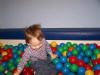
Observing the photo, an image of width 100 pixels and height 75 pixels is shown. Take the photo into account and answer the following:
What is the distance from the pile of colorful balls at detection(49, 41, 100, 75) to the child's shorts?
0.24ft

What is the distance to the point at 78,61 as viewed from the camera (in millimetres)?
1337

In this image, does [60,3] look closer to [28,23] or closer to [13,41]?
[28,23]

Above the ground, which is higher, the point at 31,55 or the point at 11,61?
the point at 31,55

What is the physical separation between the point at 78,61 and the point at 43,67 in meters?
0.34

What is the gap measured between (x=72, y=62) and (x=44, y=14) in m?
0.97

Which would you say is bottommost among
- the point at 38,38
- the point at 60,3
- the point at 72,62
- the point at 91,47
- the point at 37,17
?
the point at 72,62

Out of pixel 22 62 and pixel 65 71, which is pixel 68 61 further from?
pixel 22 62

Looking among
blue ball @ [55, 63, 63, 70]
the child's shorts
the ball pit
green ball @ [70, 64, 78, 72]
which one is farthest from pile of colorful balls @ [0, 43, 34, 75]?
green ball @ [70, 64, 78, 72]

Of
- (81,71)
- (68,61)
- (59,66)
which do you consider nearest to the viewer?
(81,71)

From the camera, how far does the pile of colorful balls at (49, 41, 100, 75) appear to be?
48.3 inches

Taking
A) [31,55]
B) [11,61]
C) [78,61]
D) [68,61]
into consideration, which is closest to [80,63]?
[78,61]

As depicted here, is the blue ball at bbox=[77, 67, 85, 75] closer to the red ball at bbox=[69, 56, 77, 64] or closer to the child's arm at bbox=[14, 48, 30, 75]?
the red ball at bbox=[69, 56, 77, 64]

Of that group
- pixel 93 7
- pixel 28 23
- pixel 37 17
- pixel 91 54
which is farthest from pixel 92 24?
pixel 28 23

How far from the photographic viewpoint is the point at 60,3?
2.02 metres
